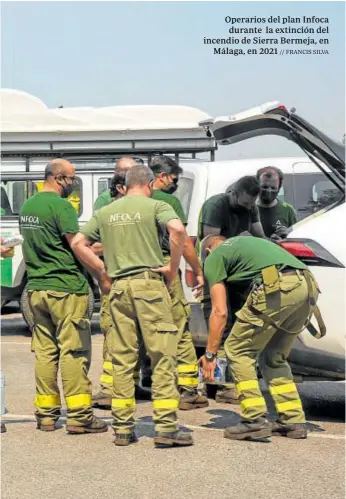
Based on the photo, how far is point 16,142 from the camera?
12.7 meters

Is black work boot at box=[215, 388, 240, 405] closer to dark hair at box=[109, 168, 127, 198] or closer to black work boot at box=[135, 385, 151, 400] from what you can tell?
black work boot at box=[135, 385, 151, 400]

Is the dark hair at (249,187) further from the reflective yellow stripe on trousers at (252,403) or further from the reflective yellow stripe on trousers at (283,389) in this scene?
the reflective yellow stripe on trousers at (252,403)

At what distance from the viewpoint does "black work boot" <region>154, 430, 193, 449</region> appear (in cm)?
602

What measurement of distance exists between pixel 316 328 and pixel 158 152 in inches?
253

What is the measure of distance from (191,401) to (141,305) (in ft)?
4.92

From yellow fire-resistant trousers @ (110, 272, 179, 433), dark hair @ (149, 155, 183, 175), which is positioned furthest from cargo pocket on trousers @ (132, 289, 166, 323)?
dark hair @ (149, 155, 183, 175)

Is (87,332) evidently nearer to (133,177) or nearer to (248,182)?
(133,177)

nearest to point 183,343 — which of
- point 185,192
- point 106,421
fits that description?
Answer: point 106,421

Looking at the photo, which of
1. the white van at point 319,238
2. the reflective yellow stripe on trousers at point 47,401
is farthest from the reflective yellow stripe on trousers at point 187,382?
the reflective yellow stripe on trousers at point 47,401

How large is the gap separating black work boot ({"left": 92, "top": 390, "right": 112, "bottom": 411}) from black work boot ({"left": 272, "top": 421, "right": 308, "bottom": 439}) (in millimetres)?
1451

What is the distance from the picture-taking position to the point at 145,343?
616 cm

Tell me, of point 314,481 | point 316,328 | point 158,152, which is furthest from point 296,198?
point 314,481

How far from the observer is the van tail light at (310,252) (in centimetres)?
638

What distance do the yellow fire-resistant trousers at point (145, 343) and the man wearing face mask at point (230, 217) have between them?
1.27 meters
